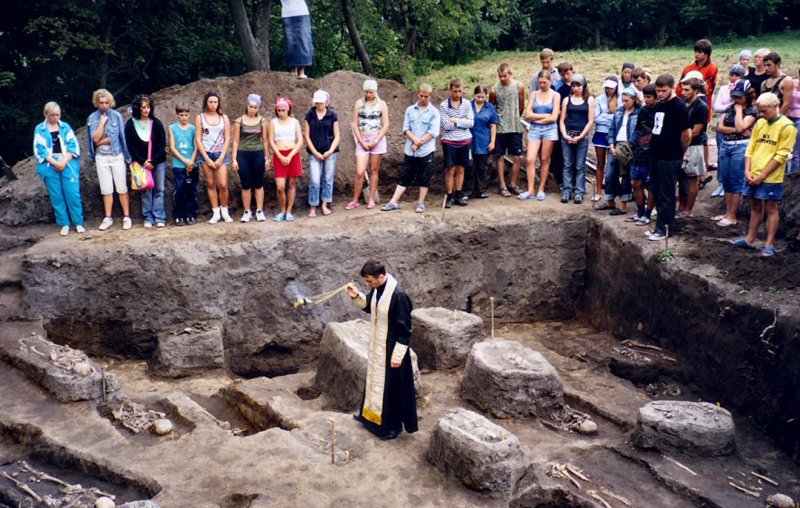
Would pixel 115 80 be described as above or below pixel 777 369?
above

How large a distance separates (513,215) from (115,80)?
8.03 m

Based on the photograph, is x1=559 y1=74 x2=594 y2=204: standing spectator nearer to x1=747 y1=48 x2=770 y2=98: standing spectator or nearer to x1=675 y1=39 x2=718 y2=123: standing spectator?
x1=675 y1=39 x2=718 y2=123: standing spectator

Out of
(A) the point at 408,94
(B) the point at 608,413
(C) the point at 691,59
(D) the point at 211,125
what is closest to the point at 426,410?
(B) the point at 608,413

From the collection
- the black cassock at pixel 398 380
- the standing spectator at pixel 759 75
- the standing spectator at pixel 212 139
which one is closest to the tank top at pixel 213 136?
the standing spectator at pixel 212 139

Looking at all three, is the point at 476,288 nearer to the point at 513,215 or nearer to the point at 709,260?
the point at 513,215

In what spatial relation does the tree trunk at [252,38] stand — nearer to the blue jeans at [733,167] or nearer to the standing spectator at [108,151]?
the standing spectator at [108,151]

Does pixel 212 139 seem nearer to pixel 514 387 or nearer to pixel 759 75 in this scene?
pixel 514 387

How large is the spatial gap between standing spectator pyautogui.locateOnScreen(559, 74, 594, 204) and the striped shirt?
1.37 meters

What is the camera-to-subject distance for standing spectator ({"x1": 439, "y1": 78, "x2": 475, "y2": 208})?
11203 mm

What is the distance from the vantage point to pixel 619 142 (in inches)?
423

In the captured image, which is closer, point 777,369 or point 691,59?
point 777,369

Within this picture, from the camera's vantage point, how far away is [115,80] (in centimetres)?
1461

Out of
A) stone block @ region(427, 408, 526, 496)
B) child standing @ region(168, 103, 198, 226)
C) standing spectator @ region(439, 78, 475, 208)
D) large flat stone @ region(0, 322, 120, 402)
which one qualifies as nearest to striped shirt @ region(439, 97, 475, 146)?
standing spectator @ region(439, 78, 475, 208)

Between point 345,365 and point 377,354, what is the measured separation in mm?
1352
